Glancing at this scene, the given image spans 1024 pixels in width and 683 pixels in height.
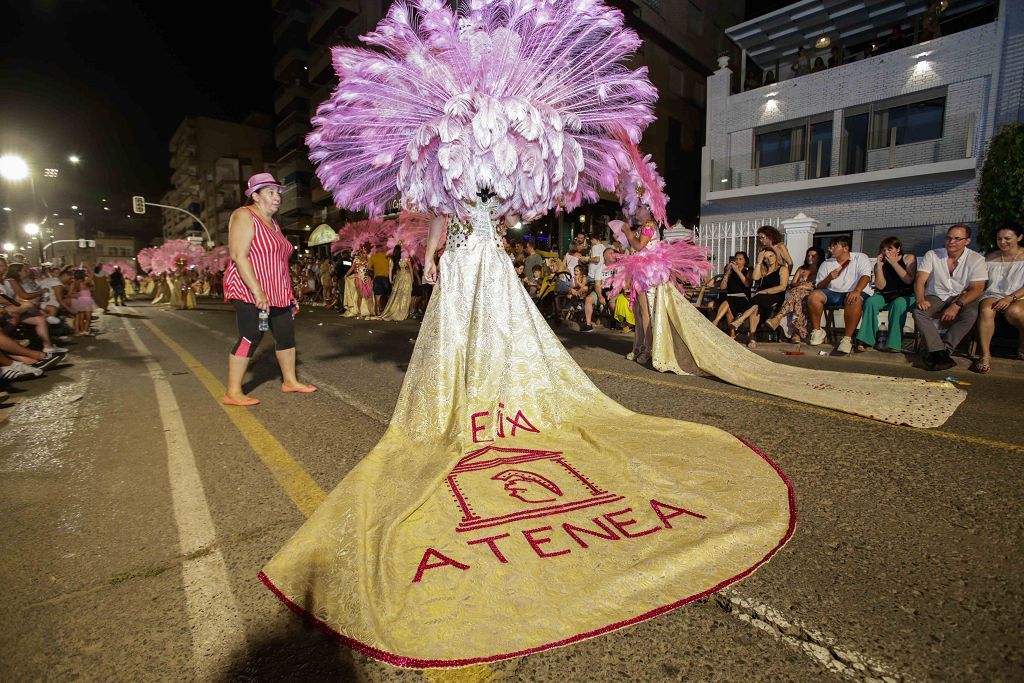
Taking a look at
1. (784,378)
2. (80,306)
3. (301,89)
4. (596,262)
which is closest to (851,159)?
(596,262)

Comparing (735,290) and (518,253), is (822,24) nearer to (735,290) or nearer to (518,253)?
(518,253)

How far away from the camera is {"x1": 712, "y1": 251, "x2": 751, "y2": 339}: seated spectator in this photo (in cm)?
848

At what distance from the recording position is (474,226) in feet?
11.3

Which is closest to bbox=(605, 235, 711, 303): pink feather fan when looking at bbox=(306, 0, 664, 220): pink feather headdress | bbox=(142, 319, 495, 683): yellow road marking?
bbox=(306, 0, 664, 220): pink feather headdress

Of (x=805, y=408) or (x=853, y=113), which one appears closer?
(x=805, y=408)

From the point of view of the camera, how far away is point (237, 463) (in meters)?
3.10

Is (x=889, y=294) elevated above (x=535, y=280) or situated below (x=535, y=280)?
below

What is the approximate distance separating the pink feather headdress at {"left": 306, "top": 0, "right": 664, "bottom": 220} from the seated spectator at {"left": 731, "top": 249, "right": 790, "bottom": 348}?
17.8ft

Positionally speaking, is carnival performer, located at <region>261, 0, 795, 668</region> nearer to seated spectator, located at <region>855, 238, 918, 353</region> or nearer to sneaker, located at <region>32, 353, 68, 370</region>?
seated spectator, located at <region>855, 238, 918, 353</region>

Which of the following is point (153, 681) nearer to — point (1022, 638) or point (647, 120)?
point (1022, 638)

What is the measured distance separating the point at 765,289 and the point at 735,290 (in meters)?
0.49

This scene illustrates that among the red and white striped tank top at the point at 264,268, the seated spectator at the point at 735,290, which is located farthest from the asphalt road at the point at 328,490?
the seated spectator at the point at 735,290

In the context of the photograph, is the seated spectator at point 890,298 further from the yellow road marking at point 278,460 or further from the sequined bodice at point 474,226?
the yellow road marking at point 278,460

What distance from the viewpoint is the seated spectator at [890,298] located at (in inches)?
275
